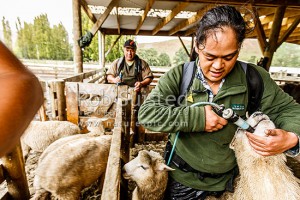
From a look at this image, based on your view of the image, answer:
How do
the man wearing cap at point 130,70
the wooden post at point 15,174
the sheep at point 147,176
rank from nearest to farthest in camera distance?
the sheep at point 147,176
the wooden post at point 15,174
the man wearing cap at point 130,70

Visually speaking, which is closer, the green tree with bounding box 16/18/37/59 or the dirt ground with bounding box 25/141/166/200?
the green tree with bounding box 16/18/37/59

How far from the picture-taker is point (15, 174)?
2277 millimetres

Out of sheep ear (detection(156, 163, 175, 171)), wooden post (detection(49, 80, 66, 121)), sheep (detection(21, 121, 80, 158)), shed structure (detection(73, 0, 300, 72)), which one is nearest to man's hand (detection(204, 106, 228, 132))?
sheep ear (detection(156, 163, 175, 171))

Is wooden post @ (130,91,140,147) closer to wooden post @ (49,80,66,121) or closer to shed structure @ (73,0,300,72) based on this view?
wooden post @ (49,80,66,121)

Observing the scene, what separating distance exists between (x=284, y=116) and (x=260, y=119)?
0.22 meters

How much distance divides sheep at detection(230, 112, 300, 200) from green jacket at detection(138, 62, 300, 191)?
0.08 m

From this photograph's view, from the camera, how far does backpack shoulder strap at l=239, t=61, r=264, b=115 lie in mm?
1541

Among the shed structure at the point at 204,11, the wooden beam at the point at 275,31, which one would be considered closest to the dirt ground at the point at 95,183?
the shed structure at the point at 204,11

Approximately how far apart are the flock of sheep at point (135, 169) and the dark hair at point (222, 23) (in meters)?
0.60

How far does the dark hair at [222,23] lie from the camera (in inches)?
55.8

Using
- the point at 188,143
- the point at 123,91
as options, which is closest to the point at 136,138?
the point at 123,91

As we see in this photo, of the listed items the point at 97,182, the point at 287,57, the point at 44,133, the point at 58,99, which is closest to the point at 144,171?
the point at 97,182

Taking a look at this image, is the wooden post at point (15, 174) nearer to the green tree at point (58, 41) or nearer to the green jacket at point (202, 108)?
the green jacket at point (202, 108)

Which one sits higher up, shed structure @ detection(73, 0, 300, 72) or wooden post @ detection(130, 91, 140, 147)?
shed structure @ detection(73, 0, 300, 72)
